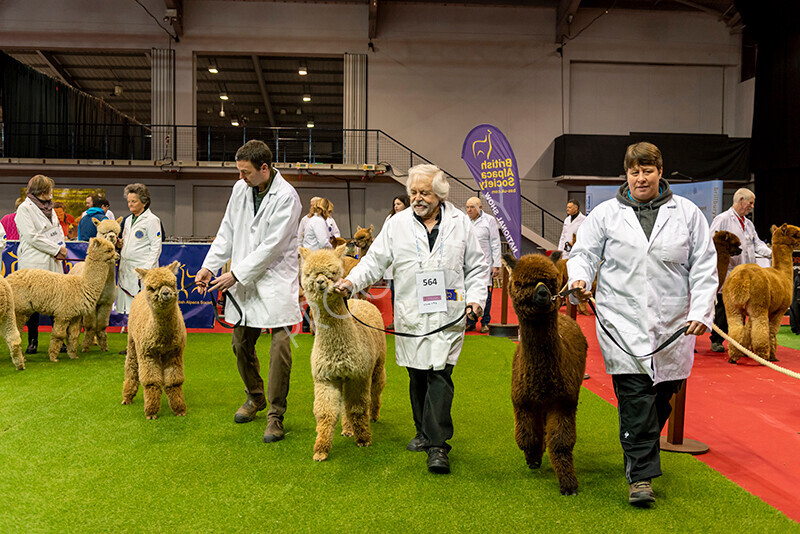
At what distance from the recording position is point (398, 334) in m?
3.47

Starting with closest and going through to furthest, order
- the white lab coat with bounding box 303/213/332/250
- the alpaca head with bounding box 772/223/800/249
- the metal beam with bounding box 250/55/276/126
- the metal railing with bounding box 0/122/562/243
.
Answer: the alpaca head with bounding box 772/223/800/249
the white lab coat with bounding box 303/213/332/250
the metal railing with bounding box 0/122/562/243
the metal beam with bounding box 250/55/276/126

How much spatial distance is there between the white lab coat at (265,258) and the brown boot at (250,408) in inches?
26.3

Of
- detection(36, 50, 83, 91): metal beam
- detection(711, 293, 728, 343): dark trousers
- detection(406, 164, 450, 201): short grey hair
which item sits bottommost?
detection(711, 293, 728, 343): dark trousers

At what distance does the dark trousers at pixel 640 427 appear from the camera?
2.94 metres

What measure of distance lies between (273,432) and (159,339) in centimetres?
115

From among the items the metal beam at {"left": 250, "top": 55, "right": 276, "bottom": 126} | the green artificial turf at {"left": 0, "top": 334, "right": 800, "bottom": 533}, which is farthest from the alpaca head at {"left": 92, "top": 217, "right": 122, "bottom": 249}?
the metal beam at {"left": 250, "top": 55, "right": 276, "bottom": 126}

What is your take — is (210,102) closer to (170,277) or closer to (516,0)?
(516,0)

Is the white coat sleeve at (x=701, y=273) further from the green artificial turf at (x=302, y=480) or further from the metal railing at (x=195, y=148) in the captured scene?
the metal railing at (x=195, y=148)

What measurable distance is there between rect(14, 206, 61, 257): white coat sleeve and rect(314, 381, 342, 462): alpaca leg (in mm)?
4582

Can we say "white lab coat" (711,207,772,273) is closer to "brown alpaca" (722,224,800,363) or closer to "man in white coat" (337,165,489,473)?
"brown alpaca" (722,224,800,363)

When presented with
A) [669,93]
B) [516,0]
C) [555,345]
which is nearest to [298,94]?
[516,0]

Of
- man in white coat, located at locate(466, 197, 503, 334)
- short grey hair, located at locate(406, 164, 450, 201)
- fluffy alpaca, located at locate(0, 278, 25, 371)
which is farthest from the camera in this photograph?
man in white coat, located at locate(466, 197, 503, 334)

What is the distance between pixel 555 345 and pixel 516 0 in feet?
56.5

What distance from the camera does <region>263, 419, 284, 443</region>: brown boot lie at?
3844 mm
